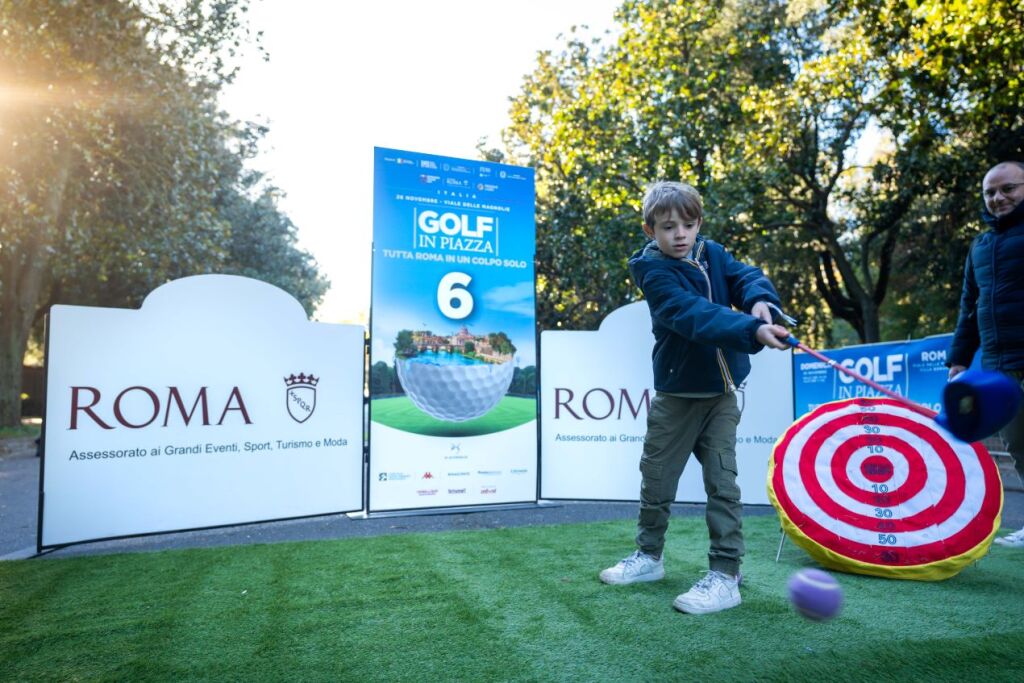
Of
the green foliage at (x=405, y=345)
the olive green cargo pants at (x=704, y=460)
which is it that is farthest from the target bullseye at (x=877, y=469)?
the green foliage at (x=405, y=345)

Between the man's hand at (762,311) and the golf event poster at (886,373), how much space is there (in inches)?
177

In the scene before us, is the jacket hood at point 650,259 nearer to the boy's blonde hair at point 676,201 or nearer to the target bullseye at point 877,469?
the boy's blonde hair at point 676,201

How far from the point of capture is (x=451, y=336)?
5.68 metres

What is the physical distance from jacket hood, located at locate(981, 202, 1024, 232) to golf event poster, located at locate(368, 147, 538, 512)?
11.1 ft

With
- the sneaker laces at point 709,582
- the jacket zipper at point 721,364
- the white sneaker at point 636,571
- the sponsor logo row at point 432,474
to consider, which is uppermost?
the jacket zipper at point 721,364

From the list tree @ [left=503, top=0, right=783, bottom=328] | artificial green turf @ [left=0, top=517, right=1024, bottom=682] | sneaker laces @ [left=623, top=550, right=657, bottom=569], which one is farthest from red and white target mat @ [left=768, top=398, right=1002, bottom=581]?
tree @ [left=503, top=0, right=783, bottom=328]

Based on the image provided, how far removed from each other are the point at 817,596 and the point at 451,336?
380 cm

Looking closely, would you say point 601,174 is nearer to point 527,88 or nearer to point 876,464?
point 527,88

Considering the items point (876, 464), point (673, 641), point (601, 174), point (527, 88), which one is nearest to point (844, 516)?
point (876, 464)

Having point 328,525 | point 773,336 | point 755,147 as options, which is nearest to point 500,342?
point 328,525

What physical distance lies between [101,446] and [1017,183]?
539 centimetres

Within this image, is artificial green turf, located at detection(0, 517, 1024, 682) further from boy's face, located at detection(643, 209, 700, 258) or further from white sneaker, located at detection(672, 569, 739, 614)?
boy's face, located at detection(643, 209, 700, 258)

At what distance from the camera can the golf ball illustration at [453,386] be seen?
5543 millimetres

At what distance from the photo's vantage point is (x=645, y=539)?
11.6ft
